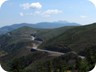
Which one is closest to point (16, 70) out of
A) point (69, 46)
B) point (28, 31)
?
point (69, 46)

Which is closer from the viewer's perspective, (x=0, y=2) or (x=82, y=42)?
(x=0, y=2)

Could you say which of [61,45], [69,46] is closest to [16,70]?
[69,46]

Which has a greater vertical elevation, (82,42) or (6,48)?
(82,42)

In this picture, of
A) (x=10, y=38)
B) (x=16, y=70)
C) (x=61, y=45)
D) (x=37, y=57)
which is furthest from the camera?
(x=10, y=38)

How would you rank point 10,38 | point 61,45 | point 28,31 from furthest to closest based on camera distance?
point 28,31
point 10,38
point 61,45

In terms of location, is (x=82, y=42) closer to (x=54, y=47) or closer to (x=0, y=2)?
(x=54, y=47)

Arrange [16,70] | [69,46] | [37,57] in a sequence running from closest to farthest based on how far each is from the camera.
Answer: [16,70] < [37,57] < [69,46]

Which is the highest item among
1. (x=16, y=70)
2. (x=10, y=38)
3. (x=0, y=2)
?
(x=0, y=2)

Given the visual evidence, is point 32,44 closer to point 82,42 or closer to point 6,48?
point 6,48

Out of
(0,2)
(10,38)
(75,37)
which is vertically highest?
(0,2)
